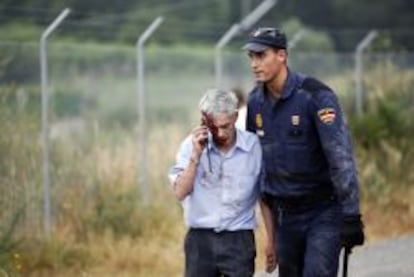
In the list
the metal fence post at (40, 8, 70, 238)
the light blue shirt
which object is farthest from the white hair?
the metal fence post at (40, 8, 70, 238)

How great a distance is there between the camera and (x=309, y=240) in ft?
25.0

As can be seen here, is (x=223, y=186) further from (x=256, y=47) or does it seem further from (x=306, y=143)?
(x=256, y=47)

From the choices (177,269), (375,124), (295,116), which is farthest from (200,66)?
(295,116)

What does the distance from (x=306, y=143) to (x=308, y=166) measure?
5.4 inches

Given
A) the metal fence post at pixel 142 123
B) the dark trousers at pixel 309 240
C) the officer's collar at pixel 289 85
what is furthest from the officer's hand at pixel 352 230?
the metal fence post at pixel 142 123

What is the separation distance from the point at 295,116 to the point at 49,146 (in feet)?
18.0

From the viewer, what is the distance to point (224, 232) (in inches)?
297

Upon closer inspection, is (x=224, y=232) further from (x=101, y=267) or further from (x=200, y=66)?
(x=200, y=66)

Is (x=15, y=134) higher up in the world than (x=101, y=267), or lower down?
higher up

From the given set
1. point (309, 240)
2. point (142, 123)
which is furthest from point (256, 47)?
point (142, 123)

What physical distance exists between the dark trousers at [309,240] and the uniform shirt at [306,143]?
0.42 ft

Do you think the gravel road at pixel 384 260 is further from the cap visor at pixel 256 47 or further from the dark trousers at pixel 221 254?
the cap visor at pixel 256 47

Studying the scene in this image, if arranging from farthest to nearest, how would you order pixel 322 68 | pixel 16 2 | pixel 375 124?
pixel 16 2
pixel 322 68
pixel 375 124

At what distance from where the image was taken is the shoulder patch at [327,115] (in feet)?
24.4
